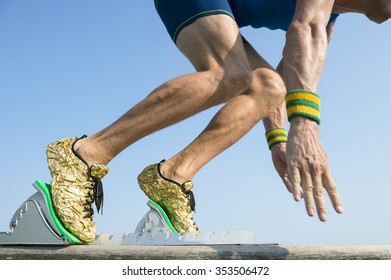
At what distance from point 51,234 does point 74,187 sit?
1.03ft

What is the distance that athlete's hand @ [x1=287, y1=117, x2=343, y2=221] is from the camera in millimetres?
2143

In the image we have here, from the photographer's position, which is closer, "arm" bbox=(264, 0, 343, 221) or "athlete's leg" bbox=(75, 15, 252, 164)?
"arm" bbox=(264, 0, 343, 221)

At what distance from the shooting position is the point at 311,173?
2176mm

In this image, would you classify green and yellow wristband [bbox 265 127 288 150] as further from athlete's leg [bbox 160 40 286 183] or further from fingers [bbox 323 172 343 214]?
fingers [bbox 323 172 343 214]

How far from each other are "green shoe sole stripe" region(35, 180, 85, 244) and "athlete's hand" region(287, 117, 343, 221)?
54.9 inches

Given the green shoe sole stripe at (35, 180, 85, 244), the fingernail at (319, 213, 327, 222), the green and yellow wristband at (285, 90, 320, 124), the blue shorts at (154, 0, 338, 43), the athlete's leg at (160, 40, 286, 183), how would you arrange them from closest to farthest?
the fingernail at (319, 213, 327, 222)
the green and yellow wristband at (285, 90, 320, 124)
the green shoe sole stripe at (35, 180, 85, 244)
the blue shorts at (154, 0, 338, 43)
the athlete's leg at (160, 40, 286, 183)

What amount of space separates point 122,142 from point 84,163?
0.28 m

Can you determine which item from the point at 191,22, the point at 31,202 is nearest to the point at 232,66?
the point at 191,22

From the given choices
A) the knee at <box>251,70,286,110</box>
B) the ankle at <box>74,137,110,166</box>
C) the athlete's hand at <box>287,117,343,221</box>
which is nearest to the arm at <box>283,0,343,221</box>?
the athlete's hand at <box>287,117,343,221</box>

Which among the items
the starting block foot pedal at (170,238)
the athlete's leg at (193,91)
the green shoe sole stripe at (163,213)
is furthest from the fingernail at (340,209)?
the green shoe sole stripe at (163,213)

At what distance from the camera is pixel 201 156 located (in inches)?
141

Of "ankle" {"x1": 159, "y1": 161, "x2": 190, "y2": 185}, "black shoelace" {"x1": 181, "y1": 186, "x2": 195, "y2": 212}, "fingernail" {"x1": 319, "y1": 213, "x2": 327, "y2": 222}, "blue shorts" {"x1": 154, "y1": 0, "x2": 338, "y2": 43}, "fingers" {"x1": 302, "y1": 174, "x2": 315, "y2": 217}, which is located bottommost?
"fingernail" {"x1": 319, "y1": 213, "x2": 327, "y2": 222}

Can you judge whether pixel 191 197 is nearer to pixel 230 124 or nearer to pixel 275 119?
pixel 230 124

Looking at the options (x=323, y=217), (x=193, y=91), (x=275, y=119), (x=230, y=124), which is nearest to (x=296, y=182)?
(x=323, y=217)
